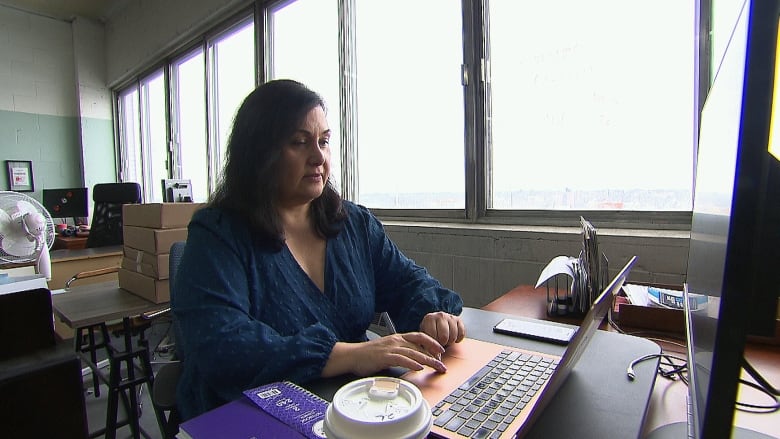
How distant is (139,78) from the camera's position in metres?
5.51

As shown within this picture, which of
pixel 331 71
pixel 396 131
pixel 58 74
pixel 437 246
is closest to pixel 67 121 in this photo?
pixel 58 74

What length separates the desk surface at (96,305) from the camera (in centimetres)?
163

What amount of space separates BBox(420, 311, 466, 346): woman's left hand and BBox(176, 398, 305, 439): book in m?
0.44

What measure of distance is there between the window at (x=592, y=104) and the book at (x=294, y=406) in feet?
4.98

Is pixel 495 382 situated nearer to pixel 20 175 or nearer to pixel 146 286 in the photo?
pixel 146 286

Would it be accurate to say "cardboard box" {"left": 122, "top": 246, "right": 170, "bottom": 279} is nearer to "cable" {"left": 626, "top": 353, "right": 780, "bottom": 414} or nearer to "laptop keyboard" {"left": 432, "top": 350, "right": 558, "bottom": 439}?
"laptop keyboard" {"left": 432, "top": 350, "right": 558, "bottom": 439}

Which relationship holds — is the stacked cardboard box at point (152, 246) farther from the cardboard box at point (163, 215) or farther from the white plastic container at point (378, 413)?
the white plastic container at point (378, 413)

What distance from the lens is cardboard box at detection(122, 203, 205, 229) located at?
196cm

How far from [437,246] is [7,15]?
22.3ft

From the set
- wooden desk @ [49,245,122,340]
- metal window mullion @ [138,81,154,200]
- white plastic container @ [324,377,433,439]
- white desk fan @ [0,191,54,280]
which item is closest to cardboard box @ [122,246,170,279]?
white desk fan @ [0,191,54,280]

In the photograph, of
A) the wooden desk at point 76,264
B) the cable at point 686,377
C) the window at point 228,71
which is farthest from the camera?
the window at point 228,71

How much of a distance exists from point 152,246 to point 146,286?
0.19 m

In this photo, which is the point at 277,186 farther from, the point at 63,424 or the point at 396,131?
the point at 396,131

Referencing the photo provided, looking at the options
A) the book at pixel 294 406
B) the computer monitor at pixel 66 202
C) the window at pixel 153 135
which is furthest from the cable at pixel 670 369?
the computer monitor at pixel 66 202
